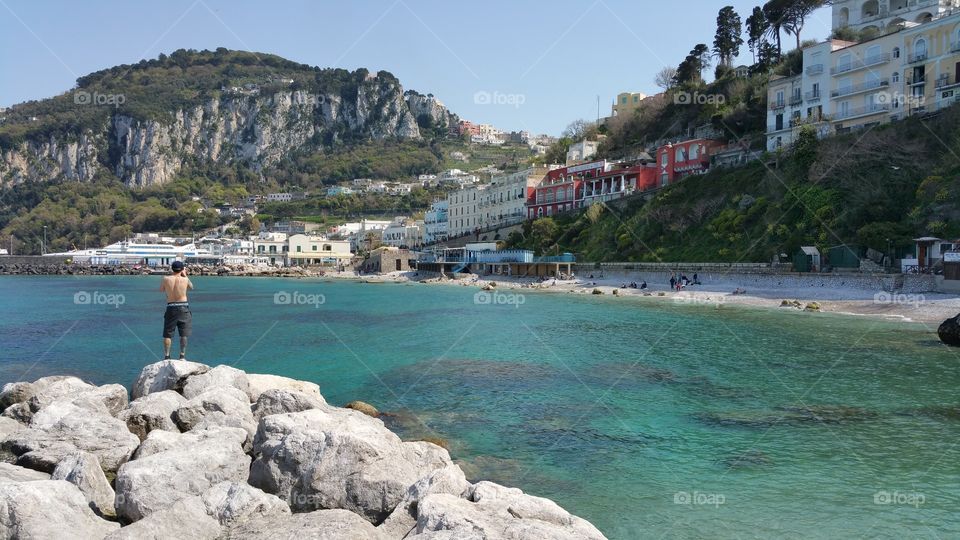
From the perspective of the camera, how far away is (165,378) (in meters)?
13.2

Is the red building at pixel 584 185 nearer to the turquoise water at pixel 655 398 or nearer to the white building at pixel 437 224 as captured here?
the white building at pixel 437 224

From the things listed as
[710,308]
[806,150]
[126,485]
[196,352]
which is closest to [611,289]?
[710,308]

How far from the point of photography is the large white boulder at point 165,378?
1320 cm

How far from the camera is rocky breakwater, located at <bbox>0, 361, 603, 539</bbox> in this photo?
21.5 ft

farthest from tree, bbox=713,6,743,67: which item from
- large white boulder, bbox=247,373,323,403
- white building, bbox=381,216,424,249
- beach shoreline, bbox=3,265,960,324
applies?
large white boulder, bbox=247,373,323,403

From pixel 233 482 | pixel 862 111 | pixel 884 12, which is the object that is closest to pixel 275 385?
pixel 233 482

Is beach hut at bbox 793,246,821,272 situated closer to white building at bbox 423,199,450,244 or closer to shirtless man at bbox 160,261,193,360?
shirtless man at bbox 160,261,193,360

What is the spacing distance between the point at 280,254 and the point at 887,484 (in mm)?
120311

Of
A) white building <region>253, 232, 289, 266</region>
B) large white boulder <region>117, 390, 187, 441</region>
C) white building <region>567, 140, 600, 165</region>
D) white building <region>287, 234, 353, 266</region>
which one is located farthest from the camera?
white building <region>253, 232, 289, 266</region>

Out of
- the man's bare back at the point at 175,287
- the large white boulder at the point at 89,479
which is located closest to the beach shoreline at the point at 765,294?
the man's bare back at the point at 175,287

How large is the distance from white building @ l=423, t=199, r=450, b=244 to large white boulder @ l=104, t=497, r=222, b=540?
337ft

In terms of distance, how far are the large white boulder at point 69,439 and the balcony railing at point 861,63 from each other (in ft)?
206

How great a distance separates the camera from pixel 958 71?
48781 millimetres

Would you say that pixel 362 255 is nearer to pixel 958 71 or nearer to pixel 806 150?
pixel 806 150
